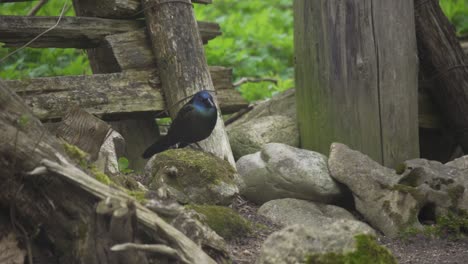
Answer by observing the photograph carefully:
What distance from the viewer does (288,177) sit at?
5.27 m

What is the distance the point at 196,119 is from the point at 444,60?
2.09 m

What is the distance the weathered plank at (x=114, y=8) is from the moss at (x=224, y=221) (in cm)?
184

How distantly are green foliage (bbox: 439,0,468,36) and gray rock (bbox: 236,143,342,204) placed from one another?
3.21 meters

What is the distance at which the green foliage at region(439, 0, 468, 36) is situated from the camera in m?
7.89

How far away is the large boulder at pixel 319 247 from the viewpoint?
134 inches

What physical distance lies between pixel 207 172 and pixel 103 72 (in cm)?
158

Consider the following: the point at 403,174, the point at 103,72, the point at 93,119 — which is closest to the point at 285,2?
the point at 103,72

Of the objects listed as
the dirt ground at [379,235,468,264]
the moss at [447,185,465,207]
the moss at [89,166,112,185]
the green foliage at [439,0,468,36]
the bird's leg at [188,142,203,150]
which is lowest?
the dirt ground at [379,235,468,264]

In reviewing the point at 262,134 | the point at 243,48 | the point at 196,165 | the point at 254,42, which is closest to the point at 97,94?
the point at 196,165

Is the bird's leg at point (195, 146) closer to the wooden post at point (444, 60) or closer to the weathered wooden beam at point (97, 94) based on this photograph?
the weathered wooden beam at point (97, 94)

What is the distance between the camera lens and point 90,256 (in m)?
3.20

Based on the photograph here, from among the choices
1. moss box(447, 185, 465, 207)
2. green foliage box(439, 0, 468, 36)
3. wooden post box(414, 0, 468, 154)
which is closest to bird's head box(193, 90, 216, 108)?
moss box(447, 185, 465, 207)

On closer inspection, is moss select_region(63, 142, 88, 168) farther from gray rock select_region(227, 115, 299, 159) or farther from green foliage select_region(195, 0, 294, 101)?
green foliage select_region(195, 0, 294, 101)

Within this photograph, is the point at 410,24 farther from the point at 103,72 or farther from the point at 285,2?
the point at 285,2
